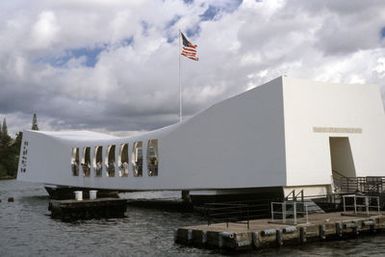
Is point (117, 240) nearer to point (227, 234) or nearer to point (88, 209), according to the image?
point (227, 234)

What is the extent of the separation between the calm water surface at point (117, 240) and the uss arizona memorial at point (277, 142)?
2.49m

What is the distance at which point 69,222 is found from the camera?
23.1 meters

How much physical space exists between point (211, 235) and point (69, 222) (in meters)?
11.0

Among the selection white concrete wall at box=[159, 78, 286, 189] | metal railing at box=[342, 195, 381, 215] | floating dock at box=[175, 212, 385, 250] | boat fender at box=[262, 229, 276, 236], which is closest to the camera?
floating dock at box=[175, 212, 385, 250]

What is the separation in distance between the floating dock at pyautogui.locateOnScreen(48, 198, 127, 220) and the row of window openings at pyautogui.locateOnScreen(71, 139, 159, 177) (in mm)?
2883

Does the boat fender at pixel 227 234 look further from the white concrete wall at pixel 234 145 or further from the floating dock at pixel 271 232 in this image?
the white concrete wall at pixel 234 145

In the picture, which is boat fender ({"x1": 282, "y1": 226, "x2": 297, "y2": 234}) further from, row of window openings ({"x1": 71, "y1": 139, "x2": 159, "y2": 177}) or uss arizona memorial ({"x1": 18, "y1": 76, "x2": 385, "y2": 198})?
row of window openings ({"x1": 71, "y1": 139, "x2": 159, "y2": 177})

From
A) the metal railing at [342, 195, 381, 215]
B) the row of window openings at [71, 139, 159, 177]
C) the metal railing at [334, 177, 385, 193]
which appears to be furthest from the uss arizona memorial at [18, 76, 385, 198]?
the metal railing at [342, 195, 381, 215]

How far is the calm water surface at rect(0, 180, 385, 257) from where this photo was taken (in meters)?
14.1

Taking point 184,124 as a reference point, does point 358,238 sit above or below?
below

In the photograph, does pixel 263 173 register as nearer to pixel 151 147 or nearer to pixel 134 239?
pixel 134 239

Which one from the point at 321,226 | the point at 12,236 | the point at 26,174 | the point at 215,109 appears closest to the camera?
the point at 321,226

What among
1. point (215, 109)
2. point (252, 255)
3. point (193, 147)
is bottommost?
point (252, 255)

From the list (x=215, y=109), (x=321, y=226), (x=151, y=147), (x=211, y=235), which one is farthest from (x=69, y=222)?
(x=321, y=226)
